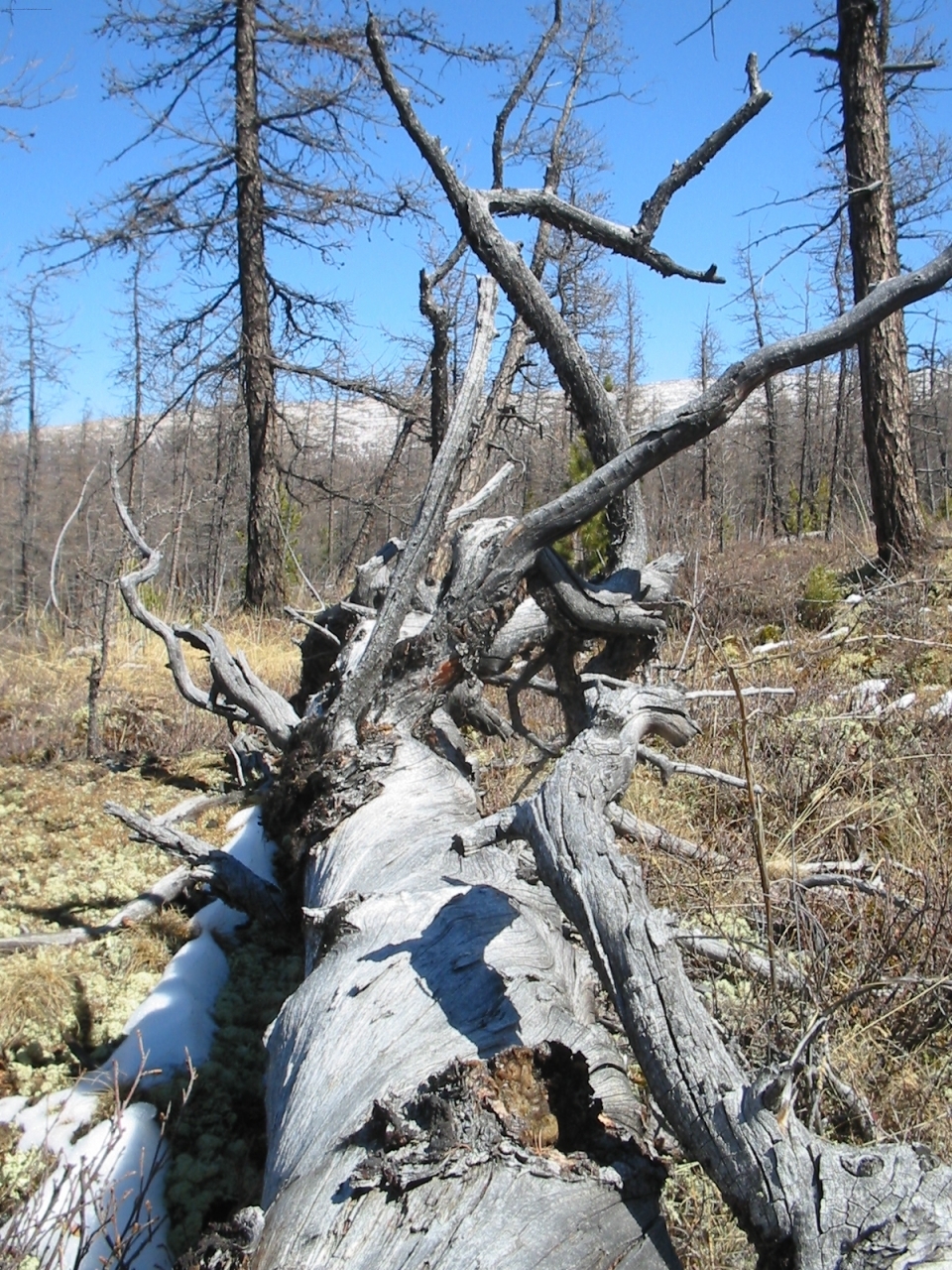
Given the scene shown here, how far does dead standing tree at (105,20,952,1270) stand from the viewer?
52.2 inches

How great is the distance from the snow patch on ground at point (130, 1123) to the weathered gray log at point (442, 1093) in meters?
0.35

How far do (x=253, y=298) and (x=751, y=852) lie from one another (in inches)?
367

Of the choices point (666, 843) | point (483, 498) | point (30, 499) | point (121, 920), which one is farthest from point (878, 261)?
point (30, 499)

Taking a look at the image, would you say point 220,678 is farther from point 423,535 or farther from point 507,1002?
point 507,1002

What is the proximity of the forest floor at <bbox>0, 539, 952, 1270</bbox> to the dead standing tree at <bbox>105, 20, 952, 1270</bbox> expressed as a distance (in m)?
0.29

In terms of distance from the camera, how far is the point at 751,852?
3.29m

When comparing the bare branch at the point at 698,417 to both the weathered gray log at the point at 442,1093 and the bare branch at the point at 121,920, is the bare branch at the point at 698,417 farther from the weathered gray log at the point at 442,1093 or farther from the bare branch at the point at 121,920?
the bare branch at the point at 121,920

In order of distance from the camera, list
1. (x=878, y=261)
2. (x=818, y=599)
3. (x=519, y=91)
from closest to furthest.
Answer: (x=818, y=599), (x=878, y=261), (x=519, y=91)

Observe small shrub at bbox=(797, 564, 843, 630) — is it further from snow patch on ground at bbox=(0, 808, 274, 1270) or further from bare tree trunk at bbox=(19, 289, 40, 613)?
bare tree trunk at bbox=(19, 289, 40, 613)

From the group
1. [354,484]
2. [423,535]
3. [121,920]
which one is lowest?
[121,920]

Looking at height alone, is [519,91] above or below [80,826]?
above

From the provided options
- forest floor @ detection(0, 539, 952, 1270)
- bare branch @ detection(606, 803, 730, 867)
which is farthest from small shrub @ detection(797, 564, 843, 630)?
bare branch @ detection(606, 803, 730, 867)

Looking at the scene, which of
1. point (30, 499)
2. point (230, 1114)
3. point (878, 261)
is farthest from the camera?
point (30, 499)

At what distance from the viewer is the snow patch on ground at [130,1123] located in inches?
75.7
